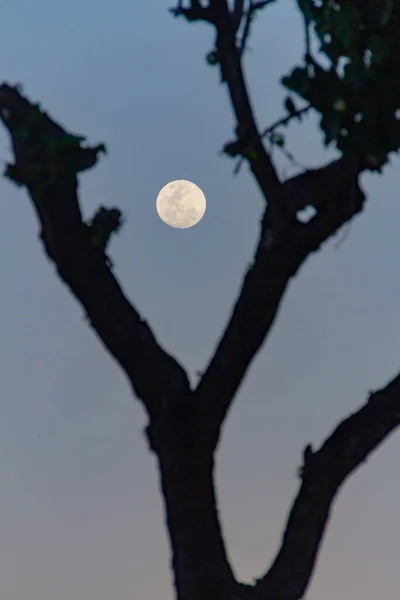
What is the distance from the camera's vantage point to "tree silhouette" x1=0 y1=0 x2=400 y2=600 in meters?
5.21

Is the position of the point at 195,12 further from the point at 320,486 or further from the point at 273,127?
the point at 320,486

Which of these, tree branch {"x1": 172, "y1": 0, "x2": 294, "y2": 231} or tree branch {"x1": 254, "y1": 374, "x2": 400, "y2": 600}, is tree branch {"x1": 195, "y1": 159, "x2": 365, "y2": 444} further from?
tree branch {"x1": 254, "y1": 374, "x2": 400, "y2": 600}

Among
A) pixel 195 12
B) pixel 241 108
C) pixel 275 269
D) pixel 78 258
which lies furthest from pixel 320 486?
pixel 195 12

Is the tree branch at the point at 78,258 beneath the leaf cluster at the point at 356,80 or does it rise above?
beneath

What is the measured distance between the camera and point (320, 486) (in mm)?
5223

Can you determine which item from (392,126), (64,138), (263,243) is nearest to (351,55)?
(392,126)

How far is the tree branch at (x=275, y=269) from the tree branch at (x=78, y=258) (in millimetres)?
298

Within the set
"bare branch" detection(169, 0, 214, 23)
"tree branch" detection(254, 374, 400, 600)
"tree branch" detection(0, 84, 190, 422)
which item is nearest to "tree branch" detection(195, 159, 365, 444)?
"tree branch" detection(0, 84, 190, 422)

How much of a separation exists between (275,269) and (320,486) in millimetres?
1565

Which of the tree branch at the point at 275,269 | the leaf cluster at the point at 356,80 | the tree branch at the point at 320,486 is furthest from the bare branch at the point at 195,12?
the tree branch at the point at 320,486

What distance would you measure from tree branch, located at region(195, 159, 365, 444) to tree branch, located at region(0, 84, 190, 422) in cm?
30

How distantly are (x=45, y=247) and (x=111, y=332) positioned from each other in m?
0.79

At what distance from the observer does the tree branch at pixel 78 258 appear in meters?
5.38

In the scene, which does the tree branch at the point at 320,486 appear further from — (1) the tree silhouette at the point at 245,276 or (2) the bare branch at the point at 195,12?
(2) the bare branch at the point at 195,12
